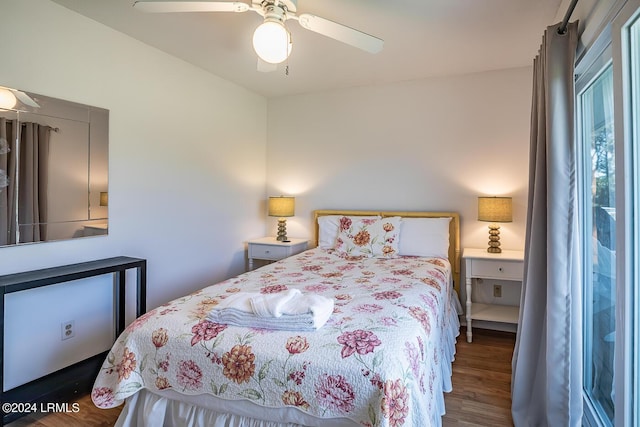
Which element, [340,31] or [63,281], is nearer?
[340,31]

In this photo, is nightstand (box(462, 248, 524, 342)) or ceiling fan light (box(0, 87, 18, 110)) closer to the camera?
ceiling fan light (box(0, 87, 18, 110))

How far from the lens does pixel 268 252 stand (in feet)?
11.8

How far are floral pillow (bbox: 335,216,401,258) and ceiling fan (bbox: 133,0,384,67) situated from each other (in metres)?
1.69

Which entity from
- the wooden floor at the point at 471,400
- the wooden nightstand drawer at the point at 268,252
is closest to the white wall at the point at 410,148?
the wooden nightstand drawer at the point at 268,252

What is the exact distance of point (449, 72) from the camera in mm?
3148

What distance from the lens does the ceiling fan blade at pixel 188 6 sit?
163 centimetres

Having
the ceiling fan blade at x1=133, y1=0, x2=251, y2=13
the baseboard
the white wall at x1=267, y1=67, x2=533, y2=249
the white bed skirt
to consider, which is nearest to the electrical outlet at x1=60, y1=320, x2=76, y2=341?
the baseboard

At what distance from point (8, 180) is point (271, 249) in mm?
2131

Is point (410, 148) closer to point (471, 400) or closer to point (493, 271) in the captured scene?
point (493, 271)

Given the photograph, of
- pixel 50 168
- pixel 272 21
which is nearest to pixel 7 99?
pixel 50 168

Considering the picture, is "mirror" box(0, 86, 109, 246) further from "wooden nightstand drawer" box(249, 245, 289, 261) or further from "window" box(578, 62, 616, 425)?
"window" box(578, 62, 616, 425)

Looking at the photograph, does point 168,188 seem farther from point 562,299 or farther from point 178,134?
point 562,299

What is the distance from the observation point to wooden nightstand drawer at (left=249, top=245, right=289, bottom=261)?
3.53 metres

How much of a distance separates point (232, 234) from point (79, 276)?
1686 millimetres
